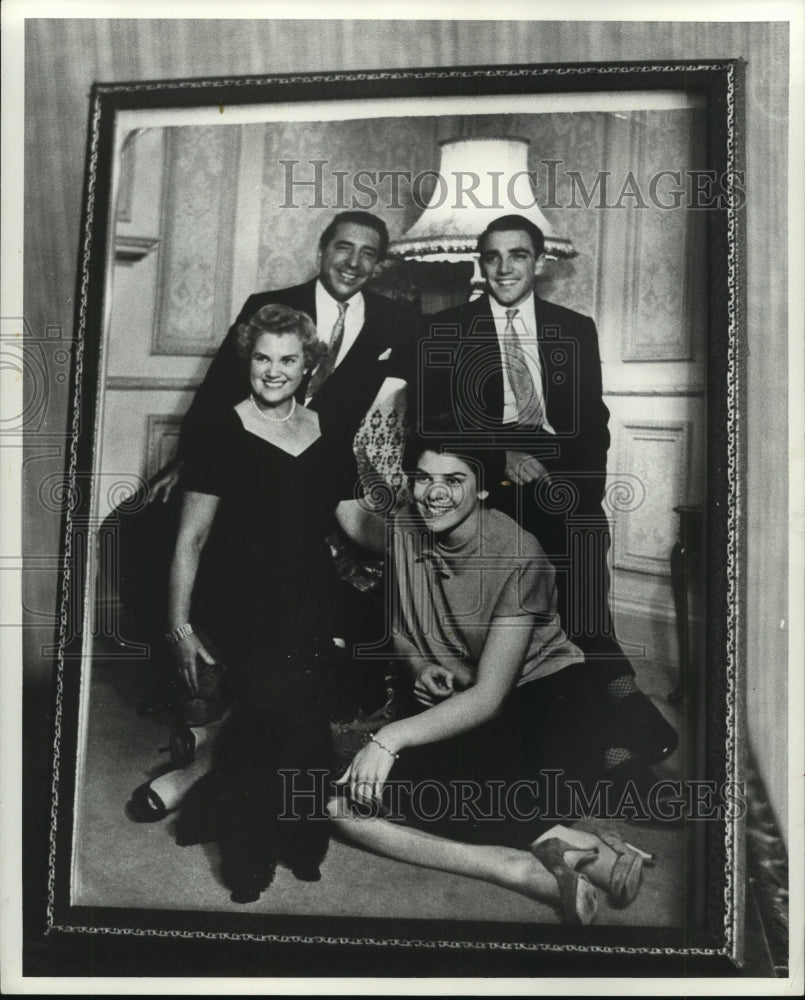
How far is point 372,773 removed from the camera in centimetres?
241

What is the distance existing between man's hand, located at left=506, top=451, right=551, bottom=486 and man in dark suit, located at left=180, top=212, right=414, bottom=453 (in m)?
0.39

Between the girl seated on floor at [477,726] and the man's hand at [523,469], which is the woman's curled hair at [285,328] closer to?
the girl seated on floor at [477,726]

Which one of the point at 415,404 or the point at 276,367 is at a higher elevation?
the point at 276,367

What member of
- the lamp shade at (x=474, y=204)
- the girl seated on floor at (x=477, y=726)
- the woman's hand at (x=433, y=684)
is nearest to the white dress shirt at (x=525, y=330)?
the lamp shade at (x=474, y=204)

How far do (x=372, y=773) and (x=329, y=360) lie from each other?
1.19m

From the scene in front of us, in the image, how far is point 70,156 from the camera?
2.50 m

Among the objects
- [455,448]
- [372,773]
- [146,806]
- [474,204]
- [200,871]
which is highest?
[474,204]

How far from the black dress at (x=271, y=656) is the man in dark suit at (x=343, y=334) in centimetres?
11

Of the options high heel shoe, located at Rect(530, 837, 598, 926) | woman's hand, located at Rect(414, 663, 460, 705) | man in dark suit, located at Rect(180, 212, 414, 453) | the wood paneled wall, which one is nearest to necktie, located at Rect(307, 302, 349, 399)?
man in dark suit, located at Rect(180, 212, 414, 453)

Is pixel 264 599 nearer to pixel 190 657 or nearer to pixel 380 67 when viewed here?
pixel 190 657

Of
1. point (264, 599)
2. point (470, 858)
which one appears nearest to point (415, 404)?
point (264, 599)

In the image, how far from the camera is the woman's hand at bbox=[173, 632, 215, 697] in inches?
96.1

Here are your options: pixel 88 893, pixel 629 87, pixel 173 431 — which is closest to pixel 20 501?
pixel 173 431

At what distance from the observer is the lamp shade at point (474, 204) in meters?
2.43
